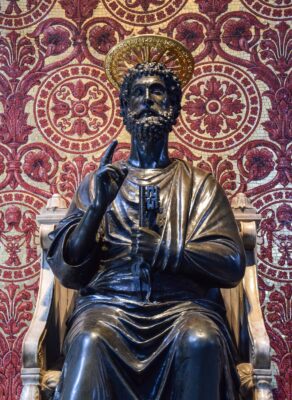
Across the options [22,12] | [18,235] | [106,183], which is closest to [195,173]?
[106,183]

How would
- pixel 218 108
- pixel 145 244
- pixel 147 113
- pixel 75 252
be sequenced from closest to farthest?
1. pixel 145 244
2. pixel 75 252
3. pixel 147 113
4. pixel 218 108

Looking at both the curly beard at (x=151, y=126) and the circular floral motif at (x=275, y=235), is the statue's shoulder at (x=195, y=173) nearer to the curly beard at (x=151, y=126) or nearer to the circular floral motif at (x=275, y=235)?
the curly beard at (x=151, y=126)

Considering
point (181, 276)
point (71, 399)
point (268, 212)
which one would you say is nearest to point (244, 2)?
point (268, 212)

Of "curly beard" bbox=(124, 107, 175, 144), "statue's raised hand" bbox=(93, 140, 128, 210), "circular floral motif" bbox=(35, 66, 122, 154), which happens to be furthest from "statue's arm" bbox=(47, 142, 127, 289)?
"circular floral motif" bbox=(35, 66, 122, 154)

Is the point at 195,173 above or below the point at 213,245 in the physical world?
above

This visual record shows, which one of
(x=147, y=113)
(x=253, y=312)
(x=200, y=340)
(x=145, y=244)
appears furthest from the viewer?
A: (x=147, y=113)

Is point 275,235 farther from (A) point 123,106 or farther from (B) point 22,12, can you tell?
(B) point 22,12

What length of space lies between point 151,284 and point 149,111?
585mm

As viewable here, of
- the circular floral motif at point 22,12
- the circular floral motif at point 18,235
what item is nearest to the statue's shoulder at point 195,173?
the circular floral motif at point 18,235

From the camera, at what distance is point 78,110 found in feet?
11.3

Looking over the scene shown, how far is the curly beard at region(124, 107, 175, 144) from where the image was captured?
2707mm

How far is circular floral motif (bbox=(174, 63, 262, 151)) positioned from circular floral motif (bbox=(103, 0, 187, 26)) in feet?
0.91

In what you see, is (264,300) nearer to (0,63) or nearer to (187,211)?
(187,211)

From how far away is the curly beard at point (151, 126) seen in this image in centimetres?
271
